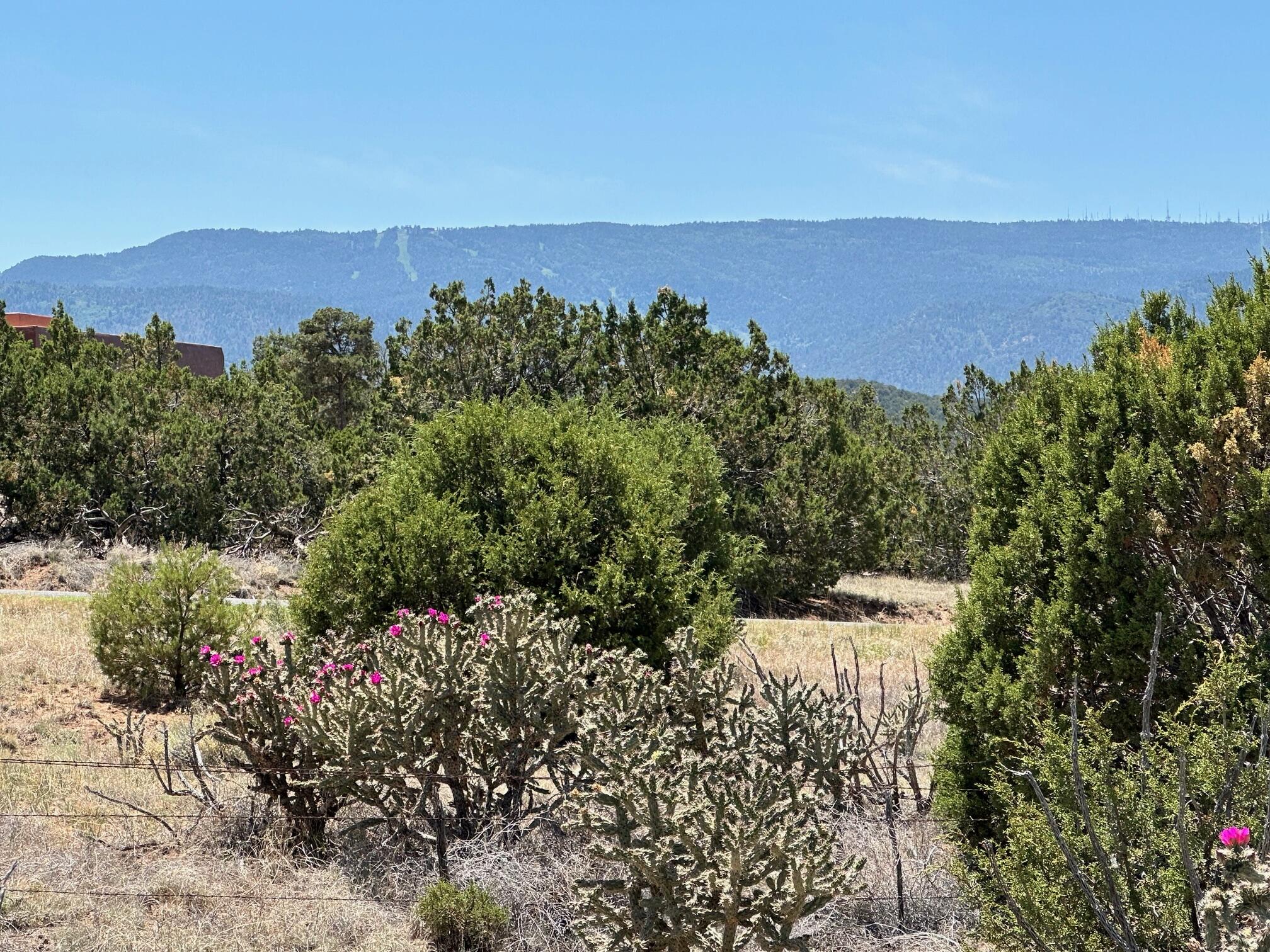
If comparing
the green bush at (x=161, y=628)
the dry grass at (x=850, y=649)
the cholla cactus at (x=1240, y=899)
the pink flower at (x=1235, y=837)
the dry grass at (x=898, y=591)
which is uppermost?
the pink flower at (x=1235, y=837)

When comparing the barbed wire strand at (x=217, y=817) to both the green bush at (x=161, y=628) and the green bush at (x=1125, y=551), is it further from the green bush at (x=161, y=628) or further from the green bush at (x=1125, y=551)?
the green bush at (x=161, y=628)

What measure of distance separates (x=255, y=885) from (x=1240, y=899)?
5.27m

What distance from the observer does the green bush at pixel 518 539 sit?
993 centimetres

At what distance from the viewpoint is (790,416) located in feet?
84.1

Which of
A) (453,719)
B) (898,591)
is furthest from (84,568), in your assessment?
(898,591)

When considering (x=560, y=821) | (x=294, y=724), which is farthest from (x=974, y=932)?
(x=294, y=724)

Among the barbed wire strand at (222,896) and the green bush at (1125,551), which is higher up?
the green bush at (1125,551)

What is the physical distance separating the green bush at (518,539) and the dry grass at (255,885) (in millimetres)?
2264

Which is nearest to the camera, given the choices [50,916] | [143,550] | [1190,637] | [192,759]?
[1190,637]

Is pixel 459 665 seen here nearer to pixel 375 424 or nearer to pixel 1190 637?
pixel 1190 637

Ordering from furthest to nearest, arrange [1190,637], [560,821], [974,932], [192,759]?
[192,759] < [560,821] < [1190,637] < [974,932]

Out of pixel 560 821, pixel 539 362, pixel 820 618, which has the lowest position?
pixel 820 618

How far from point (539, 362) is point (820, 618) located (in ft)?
26.3

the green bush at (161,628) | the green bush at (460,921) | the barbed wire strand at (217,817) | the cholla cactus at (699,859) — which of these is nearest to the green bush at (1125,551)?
the barbed wire strand at (217,817)
